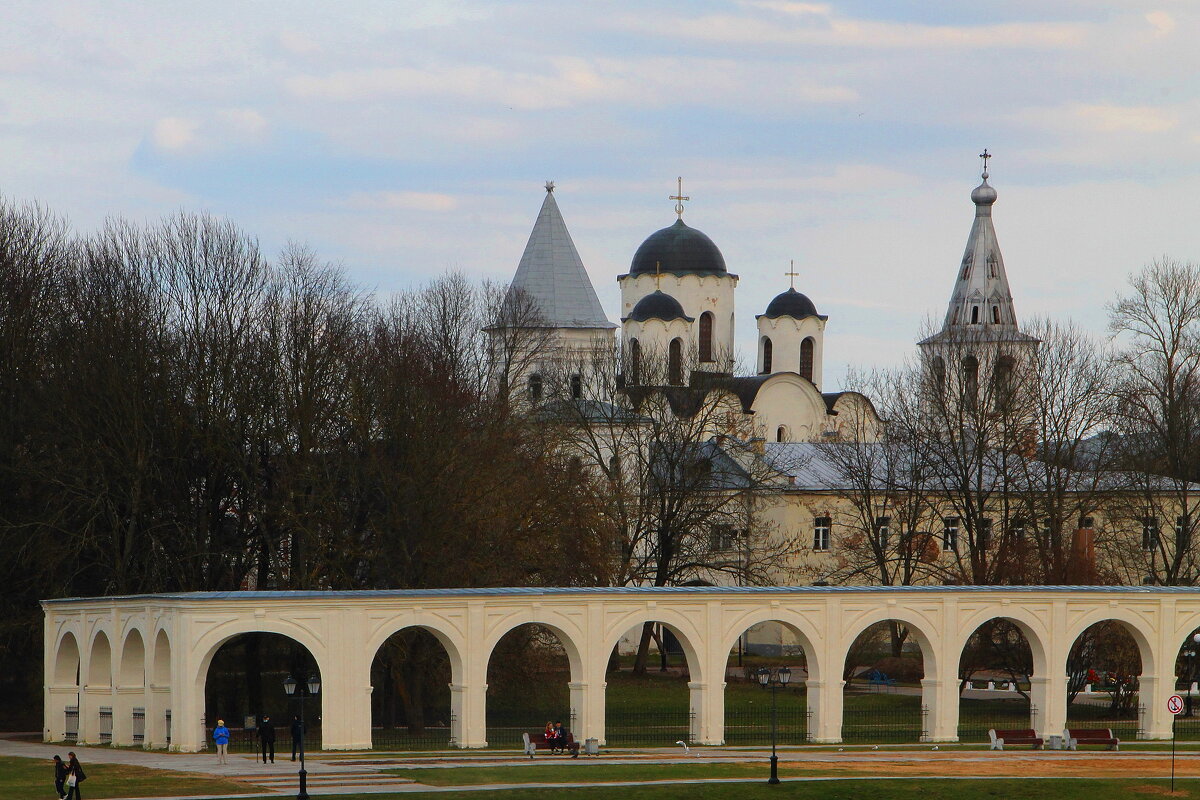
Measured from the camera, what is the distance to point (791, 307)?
85125 mm

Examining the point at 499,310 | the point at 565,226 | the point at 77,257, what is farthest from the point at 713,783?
the point at 565,226

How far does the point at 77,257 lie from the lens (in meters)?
48.7

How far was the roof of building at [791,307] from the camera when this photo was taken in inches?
3346

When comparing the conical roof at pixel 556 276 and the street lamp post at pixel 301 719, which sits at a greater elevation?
the conical roof at pixel 556 276

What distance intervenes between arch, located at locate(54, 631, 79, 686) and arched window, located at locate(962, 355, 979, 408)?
29.2 m

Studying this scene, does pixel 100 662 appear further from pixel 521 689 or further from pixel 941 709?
pixel 941 709

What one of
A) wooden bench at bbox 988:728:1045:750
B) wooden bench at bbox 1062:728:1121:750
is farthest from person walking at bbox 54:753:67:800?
wooden bench at bbox 1062:728:1121:750

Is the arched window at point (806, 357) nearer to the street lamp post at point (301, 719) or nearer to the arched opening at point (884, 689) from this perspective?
the arched opening at point (884, 689)

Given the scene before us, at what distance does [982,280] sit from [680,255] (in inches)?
519

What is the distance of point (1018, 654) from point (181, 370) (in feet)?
71.3

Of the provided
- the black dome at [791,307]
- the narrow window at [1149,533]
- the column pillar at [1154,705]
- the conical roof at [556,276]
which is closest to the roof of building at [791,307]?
the black dome at [791,307]

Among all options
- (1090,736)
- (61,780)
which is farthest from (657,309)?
(61,780)

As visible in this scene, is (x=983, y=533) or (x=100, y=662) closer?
(x=100, y=662)

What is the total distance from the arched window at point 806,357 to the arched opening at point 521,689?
39385 millimetres
